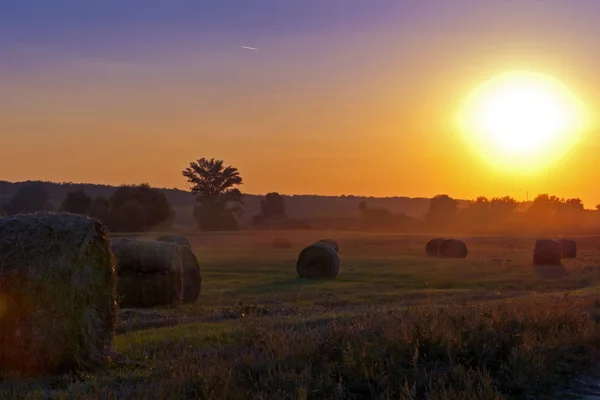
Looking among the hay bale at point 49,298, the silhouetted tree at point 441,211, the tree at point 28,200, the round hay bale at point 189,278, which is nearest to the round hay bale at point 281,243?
the tree at point 28,200

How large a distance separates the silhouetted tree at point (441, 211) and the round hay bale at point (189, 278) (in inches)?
4085

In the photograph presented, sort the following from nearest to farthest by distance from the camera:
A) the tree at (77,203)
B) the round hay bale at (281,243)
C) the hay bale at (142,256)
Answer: the hay bale at (142,256) < the round hay bale at (281,243) < the tree at (77,203)

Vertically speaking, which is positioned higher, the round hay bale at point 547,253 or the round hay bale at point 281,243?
the round hay bale at point 547,253

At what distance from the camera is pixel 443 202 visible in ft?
435

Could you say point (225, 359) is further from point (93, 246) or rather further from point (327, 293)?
point (327, 293)

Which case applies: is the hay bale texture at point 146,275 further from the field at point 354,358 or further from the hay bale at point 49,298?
the hay bale at point 49,298

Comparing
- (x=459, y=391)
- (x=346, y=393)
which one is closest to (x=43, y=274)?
(x=346, y=393)

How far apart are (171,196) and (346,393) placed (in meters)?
164

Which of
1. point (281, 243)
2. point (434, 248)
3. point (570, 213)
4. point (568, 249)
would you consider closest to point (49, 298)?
point (568, 249)

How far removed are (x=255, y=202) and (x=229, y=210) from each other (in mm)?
69820

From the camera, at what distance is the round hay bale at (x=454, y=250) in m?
52.2

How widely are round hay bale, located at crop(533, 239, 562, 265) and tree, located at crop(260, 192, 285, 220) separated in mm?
84224

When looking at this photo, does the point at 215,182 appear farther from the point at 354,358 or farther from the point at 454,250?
the point at 354,358

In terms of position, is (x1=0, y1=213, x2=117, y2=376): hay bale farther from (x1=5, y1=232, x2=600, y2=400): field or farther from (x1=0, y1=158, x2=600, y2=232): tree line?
(x1=0, y1=158, x2=600, y2=232): tree line
